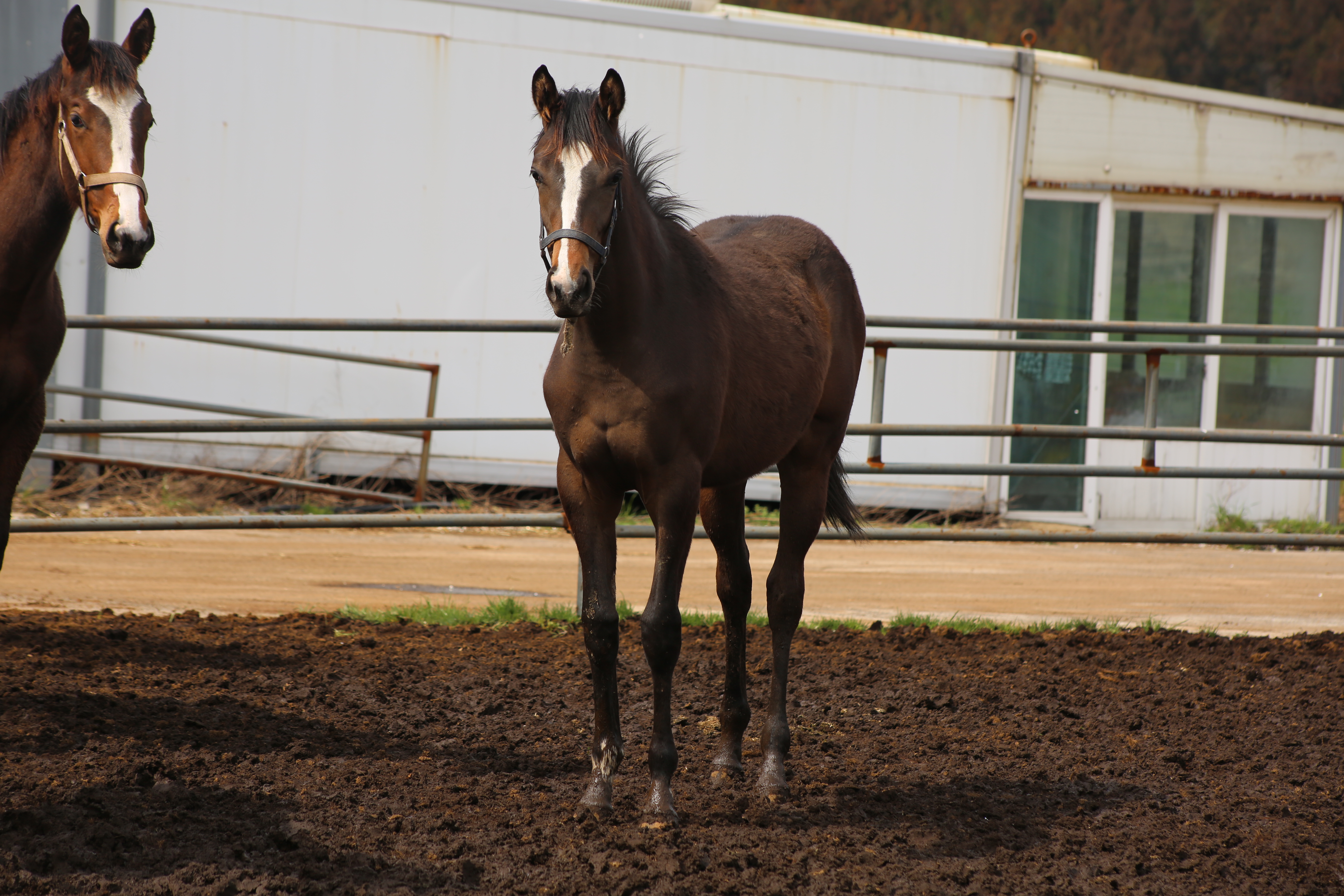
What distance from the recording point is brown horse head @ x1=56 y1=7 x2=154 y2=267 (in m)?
3.09

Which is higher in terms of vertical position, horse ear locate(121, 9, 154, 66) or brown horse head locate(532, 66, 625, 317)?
horse ear locate(121, 9, 154, 66)

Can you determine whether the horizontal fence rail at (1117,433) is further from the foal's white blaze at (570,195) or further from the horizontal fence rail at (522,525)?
the foal's white blaze at (570,195)

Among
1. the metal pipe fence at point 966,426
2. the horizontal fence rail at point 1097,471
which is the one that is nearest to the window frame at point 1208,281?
the metal pipe fence at point 966,426

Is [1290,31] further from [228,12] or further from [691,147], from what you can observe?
[228,12]

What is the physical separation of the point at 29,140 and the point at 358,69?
5407mm

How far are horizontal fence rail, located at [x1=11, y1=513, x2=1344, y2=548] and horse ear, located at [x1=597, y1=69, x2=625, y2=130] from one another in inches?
75.8

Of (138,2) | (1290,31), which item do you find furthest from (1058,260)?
(1290,31)

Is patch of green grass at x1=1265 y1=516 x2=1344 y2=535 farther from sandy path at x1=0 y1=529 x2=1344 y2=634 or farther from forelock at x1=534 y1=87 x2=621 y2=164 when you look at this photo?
forelock at x1=534 y1=87 x2=621 y2=164

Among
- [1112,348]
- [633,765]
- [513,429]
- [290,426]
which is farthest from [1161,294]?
[633,765]

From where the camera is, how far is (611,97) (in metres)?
2.85

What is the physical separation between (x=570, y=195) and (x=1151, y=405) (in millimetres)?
4033

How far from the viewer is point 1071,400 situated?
30.8 feet

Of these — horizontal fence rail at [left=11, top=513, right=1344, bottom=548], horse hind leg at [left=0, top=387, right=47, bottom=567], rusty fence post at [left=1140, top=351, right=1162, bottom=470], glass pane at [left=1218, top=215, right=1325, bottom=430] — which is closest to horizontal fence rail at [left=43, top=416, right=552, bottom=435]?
horizontal fence rail at [left=11, top=513, right=1344, bottom=548]

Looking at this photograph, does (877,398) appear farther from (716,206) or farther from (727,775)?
(716,206)
